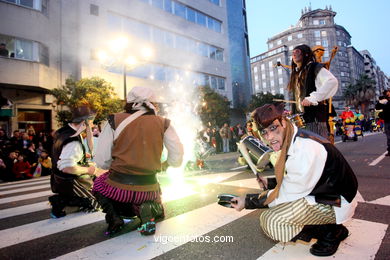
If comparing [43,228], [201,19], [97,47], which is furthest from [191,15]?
[43,228]

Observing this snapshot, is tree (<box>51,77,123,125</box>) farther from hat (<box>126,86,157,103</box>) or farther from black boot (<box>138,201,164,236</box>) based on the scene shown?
black boot (<box>138,201,164,236</box>)

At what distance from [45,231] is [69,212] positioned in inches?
29.1

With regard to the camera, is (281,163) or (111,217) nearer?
(281,163)

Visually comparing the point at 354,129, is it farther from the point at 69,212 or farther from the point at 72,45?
the point at 72,45

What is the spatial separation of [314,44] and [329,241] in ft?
278

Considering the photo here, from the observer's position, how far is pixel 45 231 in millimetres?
2648

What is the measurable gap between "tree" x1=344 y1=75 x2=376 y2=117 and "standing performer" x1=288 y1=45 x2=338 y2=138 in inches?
2455

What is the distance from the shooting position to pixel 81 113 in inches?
123

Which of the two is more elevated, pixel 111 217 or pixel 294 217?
pixel 294 217

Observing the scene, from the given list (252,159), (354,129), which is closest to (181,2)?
(354,129)


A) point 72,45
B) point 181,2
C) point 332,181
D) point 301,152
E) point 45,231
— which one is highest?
point 181,2

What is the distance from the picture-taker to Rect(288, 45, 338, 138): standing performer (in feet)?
8.97

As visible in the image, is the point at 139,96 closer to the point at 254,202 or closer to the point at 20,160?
the point at 254,202

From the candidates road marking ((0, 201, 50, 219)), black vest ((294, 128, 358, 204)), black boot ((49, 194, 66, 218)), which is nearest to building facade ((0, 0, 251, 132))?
road marking ((0, 201, 50, 219))
